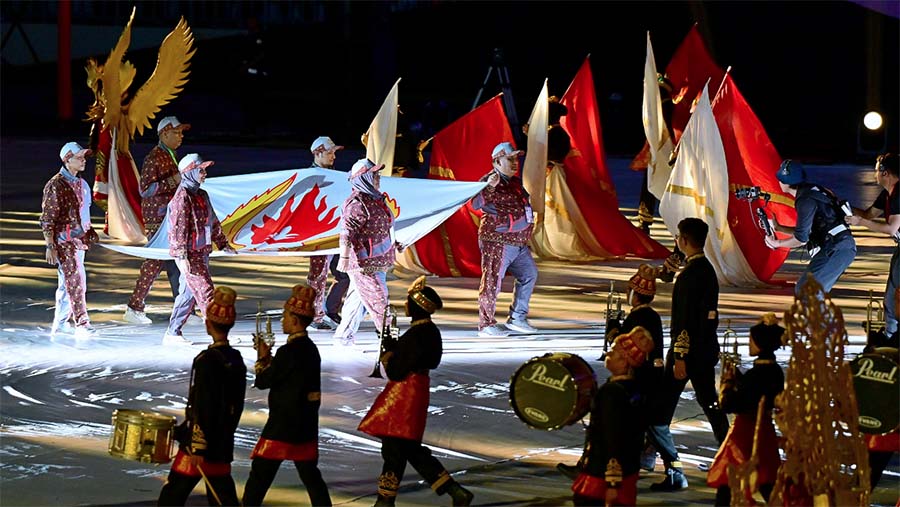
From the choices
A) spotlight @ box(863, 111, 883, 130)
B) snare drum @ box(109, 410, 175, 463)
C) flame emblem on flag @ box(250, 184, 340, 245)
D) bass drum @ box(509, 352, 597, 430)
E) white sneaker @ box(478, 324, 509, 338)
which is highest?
spotlight @ box(863, 111, 883, 130)

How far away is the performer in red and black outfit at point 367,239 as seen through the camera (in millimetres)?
13508

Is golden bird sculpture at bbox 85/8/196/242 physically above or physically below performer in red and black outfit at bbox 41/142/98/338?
above

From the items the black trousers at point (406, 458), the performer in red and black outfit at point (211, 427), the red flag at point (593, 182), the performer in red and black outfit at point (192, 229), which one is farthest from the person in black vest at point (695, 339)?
the red flag at point (593, 182)

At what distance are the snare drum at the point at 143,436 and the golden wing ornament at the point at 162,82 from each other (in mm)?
8549

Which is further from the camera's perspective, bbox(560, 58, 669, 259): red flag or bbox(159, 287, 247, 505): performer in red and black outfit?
bbox(560, 58, 669, 259): red flag

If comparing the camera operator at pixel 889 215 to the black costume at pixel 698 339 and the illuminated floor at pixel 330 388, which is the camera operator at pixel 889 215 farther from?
the black costume at pixel 698 339

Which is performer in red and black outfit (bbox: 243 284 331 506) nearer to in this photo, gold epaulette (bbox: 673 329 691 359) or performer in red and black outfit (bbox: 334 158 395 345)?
gold epaulette (bbox: 673 329 691 359)

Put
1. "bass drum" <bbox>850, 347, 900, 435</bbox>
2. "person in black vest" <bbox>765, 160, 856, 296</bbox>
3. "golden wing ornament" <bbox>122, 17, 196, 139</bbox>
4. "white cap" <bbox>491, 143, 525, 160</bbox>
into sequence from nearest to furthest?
1. "bass drum" <bbox>850, 347, 900, 435</bbox>
2. "person in black vest" <bbox>765, 160, 856, 296</bbox>
3. "white cap" <bbox>491, 143, 525, 160</bbox>
4. "golden wing ornament" <bbox>122, 17, 196, 139</bbox>

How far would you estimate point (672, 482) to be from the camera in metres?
10.1

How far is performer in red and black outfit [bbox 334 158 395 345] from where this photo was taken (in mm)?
13508

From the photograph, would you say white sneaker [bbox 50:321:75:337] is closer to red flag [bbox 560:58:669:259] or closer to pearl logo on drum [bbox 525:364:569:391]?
red flag [bbox 560:58:669:259]

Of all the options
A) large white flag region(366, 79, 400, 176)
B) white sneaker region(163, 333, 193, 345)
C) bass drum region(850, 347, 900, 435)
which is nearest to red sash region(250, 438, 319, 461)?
bass drum region(850, 347, 900, 435)

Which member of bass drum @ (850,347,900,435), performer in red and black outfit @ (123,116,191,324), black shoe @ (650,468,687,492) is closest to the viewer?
bass drum @ (850,347,900,435)

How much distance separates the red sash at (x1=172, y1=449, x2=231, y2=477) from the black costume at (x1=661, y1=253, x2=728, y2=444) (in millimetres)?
2953
